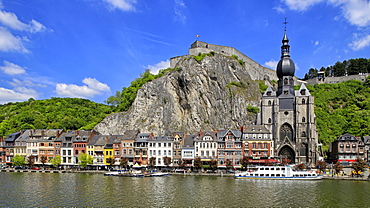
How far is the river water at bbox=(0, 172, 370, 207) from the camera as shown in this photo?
1571 inches

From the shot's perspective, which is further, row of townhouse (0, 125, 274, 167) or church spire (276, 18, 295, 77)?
church spire (276, 18, 295, 77)

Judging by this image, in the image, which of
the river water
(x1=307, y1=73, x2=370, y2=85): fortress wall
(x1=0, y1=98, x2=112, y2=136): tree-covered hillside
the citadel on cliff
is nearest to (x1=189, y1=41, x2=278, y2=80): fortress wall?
the citadel on cliff

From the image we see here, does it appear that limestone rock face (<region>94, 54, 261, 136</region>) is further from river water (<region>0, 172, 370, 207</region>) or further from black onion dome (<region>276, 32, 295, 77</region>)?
river water (<region>0, 172, 370, 207</region>)

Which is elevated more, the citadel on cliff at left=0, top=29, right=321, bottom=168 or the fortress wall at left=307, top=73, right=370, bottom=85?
the fortress wall at left=307, top=73, right=370, bottom=85

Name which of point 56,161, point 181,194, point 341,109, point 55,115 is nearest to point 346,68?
point 341,109

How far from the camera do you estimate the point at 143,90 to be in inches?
4131

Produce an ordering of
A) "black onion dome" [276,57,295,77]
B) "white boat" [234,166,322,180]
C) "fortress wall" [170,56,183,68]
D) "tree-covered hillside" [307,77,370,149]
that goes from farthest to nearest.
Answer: "fortress wall" [170,56,183,68] → "tree-covered hillside" [307,77,370,149] → "black onion dome" [276,57,295,77] → "white boat" [234,166,322,180]

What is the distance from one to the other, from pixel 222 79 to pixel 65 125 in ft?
189

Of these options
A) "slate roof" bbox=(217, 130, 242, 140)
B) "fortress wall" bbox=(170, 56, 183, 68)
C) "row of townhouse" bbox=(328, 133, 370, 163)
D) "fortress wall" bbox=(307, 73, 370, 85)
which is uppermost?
"fortress wall" bbox=(170, 56, 183, 68)

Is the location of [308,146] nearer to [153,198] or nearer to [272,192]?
[272,192]

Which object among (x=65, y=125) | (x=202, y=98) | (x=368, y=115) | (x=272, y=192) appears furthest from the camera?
(x=65, y=125)

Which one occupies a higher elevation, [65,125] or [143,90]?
[143,90]

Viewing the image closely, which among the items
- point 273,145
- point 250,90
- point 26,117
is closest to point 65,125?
point 26,117

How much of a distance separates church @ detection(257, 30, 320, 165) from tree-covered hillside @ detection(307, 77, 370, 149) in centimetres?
2056
